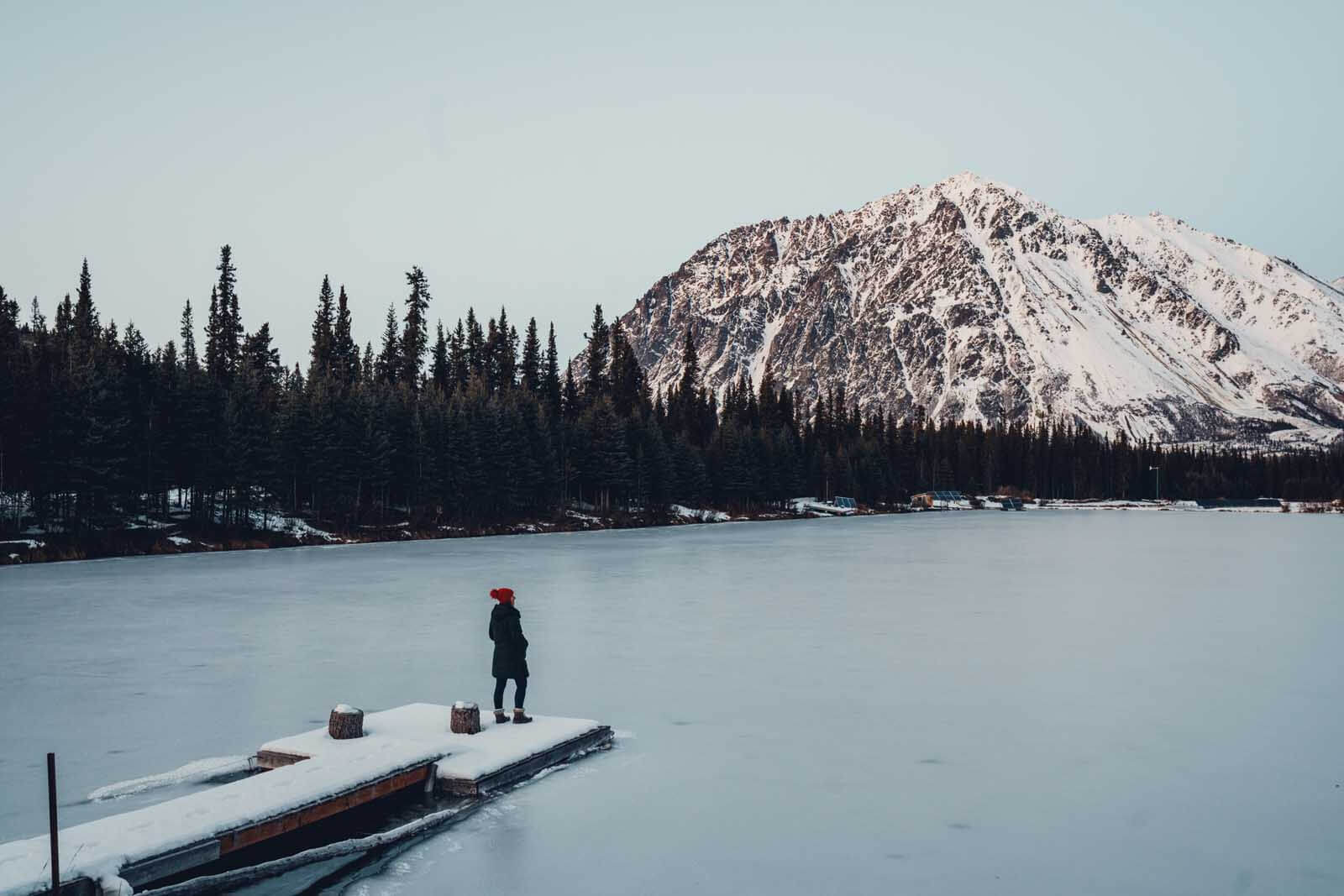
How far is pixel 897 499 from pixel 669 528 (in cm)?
8130

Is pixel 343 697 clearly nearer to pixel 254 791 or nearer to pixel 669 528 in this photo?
pixel 254 791

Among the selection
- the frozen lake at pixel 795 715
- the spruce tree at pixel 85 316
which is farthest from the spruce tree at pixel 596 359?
the frozen lake at pixel 795 715

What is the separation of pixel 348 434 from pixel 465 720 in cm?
6704

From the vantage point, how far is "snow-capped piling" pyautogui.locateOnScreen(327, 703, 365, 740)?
13547 millimetres

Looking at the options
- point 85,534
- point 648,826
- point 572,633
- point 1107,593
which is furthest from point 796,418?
point 648,826

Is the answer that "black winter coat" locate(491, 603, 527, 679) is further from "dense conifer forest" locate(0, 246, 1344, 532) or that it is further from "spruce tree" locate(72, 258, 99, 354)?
"spruce tree" locate(72, 258, 99, 354)

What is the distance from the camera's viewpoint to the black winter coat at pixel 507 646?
1512cm

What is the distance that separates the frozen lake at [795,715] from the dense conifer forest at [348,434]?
80.2 feet

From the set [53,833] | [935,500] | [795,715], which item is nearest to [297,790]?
[53,833]

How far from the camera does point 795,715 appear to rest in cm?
1628

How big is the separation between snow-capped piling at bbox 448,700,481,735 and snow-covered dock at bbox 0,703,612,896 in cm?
15

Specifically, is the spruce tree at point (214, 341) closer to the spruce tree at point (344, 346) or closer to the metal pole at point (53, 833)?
the spruce tree at point (344, 346)

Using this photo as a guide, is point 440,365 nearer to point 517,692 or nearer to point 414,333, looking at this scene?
point 414,333

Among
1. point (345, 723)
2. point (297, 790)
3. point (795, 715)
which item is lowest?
point (795, 715)
